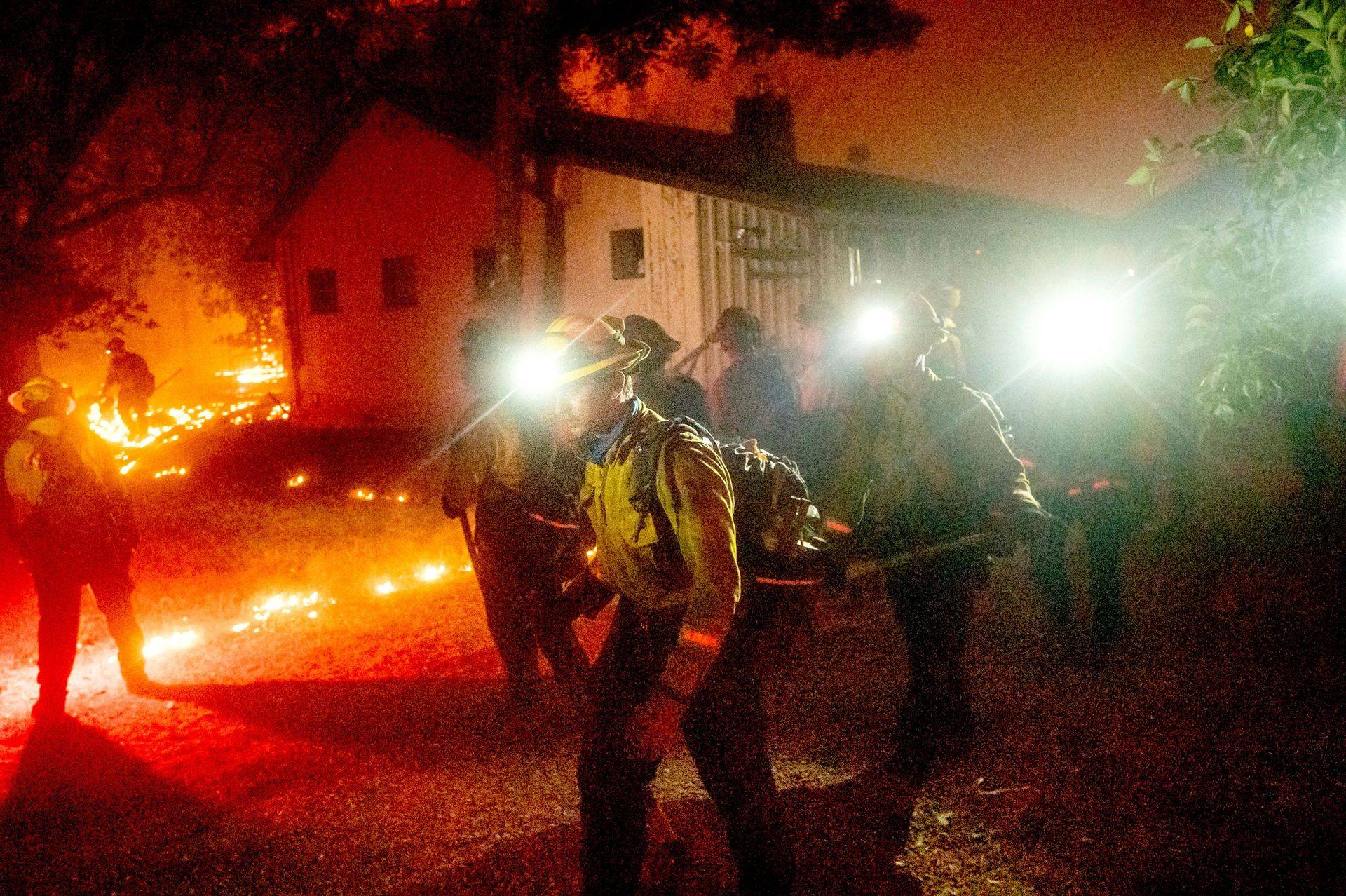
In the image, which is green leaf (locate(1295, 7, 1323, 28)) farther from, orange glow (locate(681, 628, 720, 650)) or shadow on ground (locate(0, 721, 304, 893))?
shadow on ground (locate(0, 721, 304, 893))

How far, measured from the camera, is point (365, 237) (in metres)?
19.1

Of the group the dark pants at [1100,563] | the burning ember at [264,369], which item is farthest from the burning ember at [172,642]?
the burning ember at [264,369]

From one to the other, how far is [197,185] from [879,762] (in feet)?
43.2

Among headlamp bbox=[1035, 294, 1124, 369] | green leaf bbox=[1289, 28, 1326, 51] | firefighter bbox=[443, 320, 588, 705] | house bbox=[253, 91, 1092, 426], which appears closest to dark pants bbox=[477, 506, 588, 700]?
firefighter bbox=[443, 320, 588, 705]

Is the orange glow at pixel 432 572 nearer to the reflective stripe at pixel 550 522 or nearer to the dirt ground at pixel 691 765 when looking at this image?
the dirt ground at pixel 691 765

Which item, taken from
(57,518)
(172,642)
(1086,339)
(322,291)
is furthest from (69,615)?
(322,291)

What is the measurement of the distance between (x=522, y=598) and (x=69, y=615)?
276cm

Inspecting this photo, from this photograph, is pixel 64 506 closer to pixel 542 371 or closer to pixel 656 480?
pixel 542 371

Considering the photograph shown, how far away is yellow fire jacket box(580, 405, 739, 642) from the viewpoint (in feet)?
9.24

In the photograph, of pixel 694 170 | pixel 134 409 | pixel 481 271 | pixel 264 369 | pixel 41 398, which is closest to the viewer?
pixel 41 398

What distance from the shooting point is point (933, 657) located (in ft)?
14.8

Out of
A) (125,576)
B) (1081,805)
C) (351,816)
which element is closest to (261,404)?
(125,576)

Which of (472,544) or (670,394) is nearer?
(472,544)

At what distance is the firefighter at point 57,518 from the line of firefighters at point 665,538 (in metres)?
0.01
